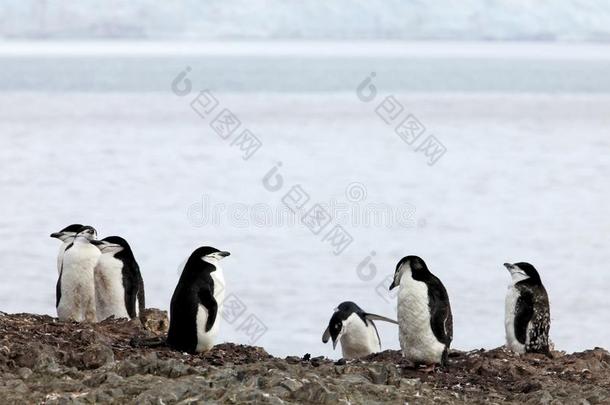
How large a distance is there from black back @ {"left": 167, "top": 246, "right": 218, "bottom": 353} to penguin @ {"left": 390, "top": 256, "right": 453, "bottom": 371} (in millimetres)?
856

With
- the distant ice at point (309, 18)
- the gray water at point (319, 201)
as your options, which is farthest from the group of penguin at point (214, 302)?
the distant ice at point (309, 18)

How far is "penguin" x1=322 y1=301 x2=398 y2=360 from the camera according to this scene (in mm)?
6727

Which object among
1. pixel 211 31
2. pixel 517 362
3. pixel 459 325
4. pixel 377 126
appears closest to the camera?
pixel 517 362

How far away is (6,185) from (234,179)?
382 centimetres

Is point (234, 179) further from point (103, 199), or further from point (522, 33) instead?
point (522, 33)

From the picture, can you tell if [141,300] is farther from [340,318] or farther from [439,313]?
[439,313]

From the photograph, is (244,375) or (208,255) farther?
(208,255)

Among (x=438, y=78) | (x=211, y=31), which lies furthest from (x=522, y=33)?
(x=438, y=78)

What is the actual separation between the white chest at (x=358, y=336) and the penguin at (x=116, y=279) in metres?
1.18

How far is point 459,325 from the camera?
10.3 m

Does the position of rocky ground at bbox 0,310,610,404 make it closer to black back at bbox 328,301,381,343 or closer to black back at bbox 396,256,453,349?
black back at bbox 396,256,453,349

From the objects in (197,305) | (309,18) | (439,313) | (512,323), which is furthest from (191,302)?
(309,18)

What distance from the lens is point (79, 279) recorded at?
20.9 feet

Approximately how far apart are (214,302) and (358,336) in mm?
1491
